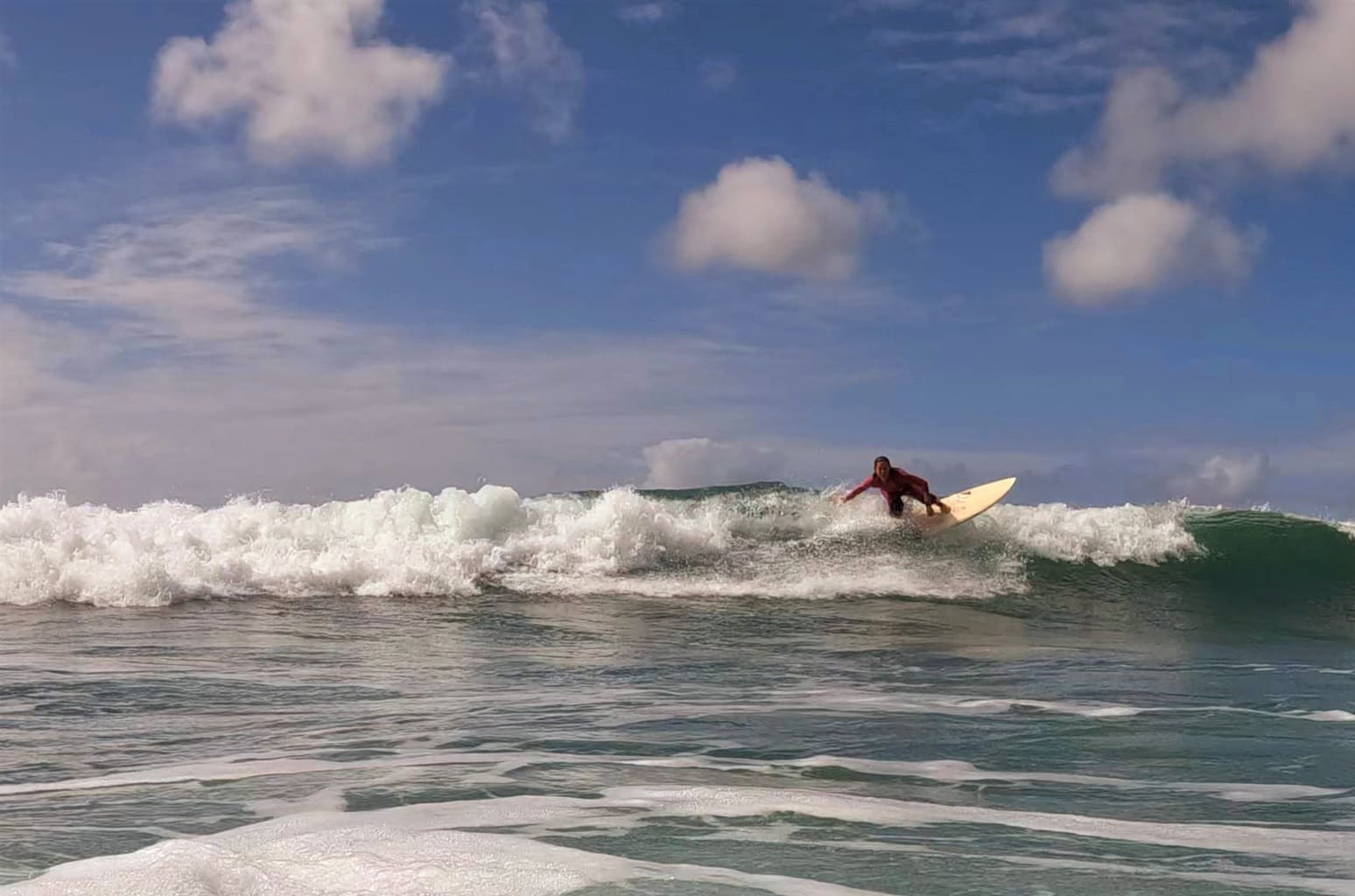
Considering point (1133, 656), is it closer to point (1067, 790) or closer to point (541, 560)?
point (1067, 790)

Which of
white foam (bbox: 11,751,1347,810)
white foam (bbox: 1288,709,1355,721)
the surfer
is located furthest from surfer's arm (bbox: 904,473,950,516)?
white foam (bbox: 11,751,1347,810)

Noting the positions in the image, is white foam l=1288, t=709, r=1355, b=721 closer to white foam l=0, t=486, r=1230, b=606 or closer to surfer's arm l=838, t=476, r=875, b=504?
white foam l=0, t=486, r=1230, b=606

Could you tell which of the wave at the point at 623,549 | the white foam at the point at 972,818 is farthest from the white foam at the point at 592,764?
the wave at the point at 623,549

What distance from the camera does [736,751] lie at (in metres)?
5.98

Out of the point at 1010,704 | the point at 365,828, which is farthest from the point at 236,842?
the point at 1010,704

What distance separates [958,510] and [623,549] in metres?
5.01

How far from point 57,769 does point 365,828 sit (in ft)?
6.61

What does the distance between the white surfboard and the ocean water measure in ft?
0.88

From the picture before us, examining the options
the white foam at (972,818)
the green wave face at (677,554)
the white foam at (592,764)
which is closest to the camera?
the white foam at (972,818)

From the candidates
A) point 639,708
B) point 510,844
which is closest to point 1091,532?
point 639,708

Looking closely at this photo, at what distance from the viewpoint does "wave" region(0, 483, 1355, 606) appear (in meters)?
14.3

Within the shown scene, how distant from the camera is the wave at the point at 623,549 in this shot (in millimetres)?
14258

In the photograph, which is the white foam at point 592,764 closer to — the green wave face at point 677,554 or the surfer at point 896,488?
the green wave face at point 677,554

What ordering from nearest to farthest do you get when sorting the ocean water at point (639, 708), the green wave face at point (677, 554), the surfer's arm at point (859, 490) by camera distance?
1. the ocean water at point (639, 708)
2. the green wave face at point (677, 554)
3. the surfer's arm at point (859, 490)
